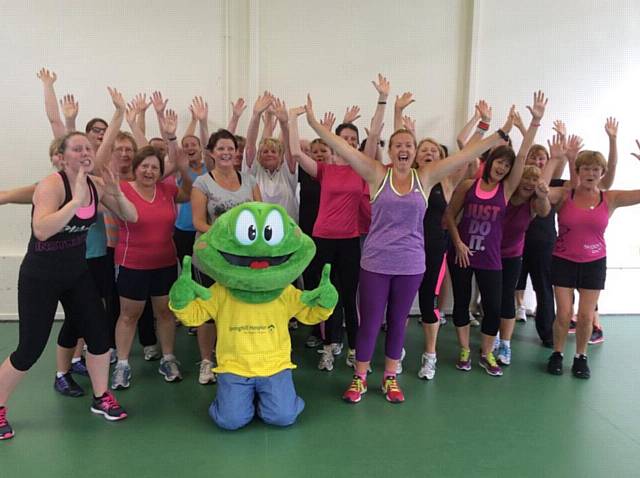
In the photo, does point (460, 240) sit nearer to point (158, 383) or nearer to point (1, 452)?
point (158, 383)

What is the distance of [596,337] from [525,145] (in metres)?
2.15

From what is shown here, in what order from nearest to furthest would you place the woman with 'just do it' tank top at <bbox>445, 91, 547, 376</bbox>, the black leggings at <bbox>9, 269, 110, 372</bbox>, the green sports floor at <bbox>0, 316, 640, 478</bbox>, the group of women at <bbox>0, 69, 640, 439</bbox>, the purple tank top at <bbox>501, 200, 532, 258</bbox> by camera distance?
the green sports floor at <bbox>0, 316, 640, 478</bbox> < the black leggings at <bbox>9, 269, 110, 372</bbox> < the group of women at <bbox>0, 69, 640, 439</bbox> < the woman with 'just do it' tank top at <bbox>445, 91, 547, 376</bbox> < the purple tank top at <bbox>501, 200, 532, 258</bbox>

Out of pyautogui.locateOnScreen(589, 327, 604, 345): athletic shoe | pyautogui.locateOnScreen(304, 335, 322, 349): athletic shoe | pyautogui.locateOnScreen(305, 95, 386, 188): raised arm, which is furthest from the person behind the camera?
pyautogui.locateOnScreen(589, 327, 604, 345): athletic shoe

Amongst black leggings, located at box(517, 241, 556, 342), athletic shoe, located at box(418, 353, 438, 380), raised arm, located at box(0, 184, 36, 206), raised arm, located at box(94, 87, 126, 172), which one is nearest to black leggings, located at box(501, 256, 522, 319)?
black leggings, located at box(517, 241, 556, 342)

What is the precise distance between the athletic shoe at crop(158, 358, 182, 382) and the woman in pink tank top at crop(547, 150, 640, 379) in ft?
8.77

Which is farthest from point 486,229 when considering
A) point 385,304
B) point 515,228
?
point 385,304

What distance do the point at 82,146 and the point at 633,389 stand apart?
12.4 feet

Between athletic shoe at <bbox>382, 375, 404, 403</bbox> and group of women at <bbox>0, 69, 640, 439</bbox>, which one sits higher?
group of women at <bbox>0, 69, 640, 439</bbox>

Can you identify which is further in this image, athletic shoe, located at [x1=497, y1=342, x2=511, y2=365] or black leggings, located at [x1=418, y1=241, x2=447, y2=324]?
athletic shoe, located at [x1=497, y1=342, x2=511, y2=365]

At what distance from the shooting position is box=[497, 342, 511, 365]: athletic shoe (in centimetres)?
360

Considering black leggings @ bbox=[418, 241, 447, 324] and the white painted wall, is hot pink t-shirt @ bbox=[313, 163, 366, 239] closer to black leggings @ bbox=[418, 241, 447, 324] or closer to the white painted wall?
black leggings @ bbox=[418, 241, 447, 324]

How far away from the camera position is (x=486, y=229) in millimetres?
3295


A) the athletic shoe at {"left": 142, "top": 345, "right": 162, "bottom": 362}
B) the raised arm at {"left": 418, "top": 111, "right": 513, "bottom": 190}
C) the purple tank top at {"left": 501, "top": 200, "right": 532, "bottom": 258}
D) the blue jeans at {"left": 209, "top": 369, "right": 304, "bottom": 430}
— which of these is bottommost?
the athletic shoe at {"left": 142, "top": 345, "right": 162, "bottom": 362}

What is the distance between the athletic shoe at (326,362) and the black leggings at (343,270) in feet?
0.35
